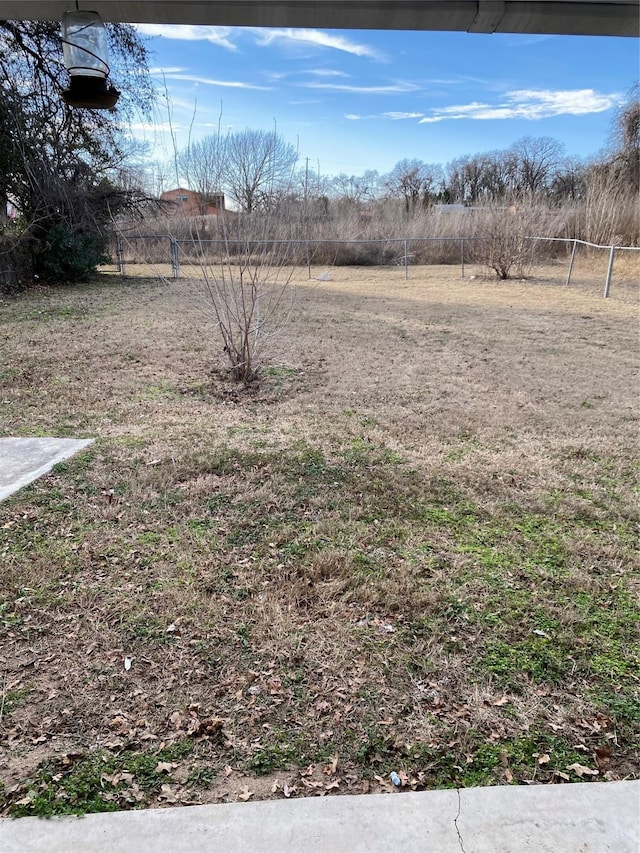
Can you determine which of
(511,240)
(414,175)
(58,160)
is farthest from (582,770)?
(414,175)

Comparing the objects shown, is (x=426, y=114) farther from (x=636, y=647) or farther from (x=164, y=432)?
(x=636, y=647)

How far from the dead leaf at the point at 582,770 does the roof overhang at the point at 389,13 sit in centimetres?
265

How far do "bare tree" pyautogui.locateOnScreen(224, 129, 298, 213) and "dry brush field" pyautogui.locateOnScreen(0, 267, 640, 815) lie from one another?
1.64 meters

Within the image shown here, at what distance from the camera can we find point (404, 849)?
1.13 meters

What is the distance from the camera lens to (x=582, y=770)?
1.35 m

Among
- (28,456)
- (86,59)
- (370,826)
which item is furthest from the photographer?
(28,456)

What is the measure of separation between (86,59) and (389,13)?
1.38 m

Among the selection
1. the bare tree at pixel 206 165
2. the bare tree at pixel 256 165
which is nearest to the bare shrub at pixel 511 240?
the bare tree at pixel 256 165

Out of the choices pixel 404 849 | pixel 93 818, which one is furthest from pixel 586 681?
pixel 93 818

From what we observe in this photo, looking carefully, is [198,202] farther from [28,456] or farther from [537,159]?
[537,159]

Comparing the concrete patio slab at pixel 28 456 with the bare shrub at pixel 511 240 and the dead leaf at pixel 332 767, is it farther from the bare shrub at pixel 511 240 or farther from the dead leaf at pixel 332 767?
the bare shrub at pixel 511 240

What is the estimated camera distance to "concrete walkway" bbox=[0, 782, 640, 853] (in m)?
1.13

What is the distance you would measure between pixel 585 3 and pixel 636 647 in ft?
8.12

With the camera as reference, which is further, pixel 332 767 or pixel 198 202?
pixel 198 202
